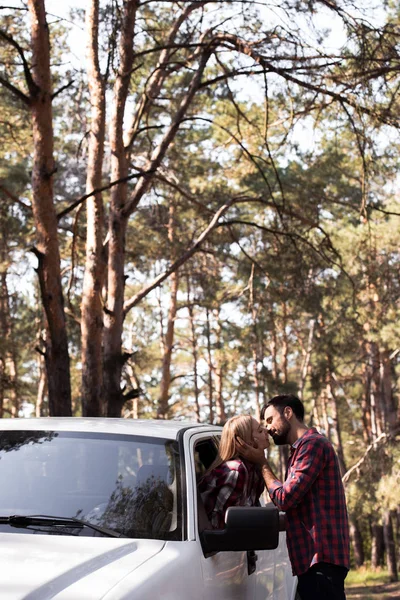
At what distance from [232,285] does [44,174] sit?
2830 centimetres

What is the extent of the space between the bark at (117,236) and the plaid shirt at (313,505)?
26.8 ft

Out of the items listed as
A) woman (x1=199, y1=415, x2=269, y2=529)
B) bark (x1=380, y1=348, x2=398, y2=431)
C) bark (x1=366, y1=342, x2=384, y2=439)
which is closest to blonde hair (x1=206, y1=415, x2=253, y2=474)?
woman (x1=199, y1=415, x2=269, y2=529)

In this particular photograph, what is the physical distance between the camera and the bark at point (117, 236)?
40.8 feet

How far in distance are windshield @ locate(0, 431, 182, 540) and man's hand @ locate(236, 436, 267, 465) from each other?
385 millimetres

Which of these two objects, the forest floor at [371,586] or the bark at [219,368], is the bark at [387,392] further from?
the bark at [219,368]

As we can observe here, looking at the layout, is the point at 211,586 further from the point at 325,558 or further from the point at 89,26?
the point at 89,26

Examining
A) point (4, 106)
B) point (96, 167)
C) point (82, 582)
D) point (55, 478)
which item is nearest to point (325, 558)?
point (55, 478)

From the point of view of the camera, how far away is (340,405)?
47812 millimetres

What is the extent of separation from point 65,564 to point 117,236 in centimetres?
997

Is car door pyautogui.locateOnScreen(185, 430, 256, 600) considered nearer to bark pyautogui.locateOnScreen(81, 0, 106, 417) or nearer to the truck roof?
the truck roof

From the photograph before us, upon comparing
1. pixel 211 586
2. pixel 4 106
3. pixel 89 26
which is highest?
pixel 4 106

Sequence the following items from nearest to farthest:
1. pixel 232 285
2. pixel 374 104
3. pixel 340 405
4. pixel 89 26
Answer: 1. pixel 374 104
2. pixel 89 26
3. pixel 232 285
4. pixel 340 405

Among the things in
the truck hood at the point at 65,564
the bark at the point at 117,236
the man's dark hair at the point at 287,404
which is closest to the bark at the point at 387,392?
the bark at the point at 117,236

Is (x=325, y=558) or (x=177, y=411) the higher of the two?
(x=177, y=411)
